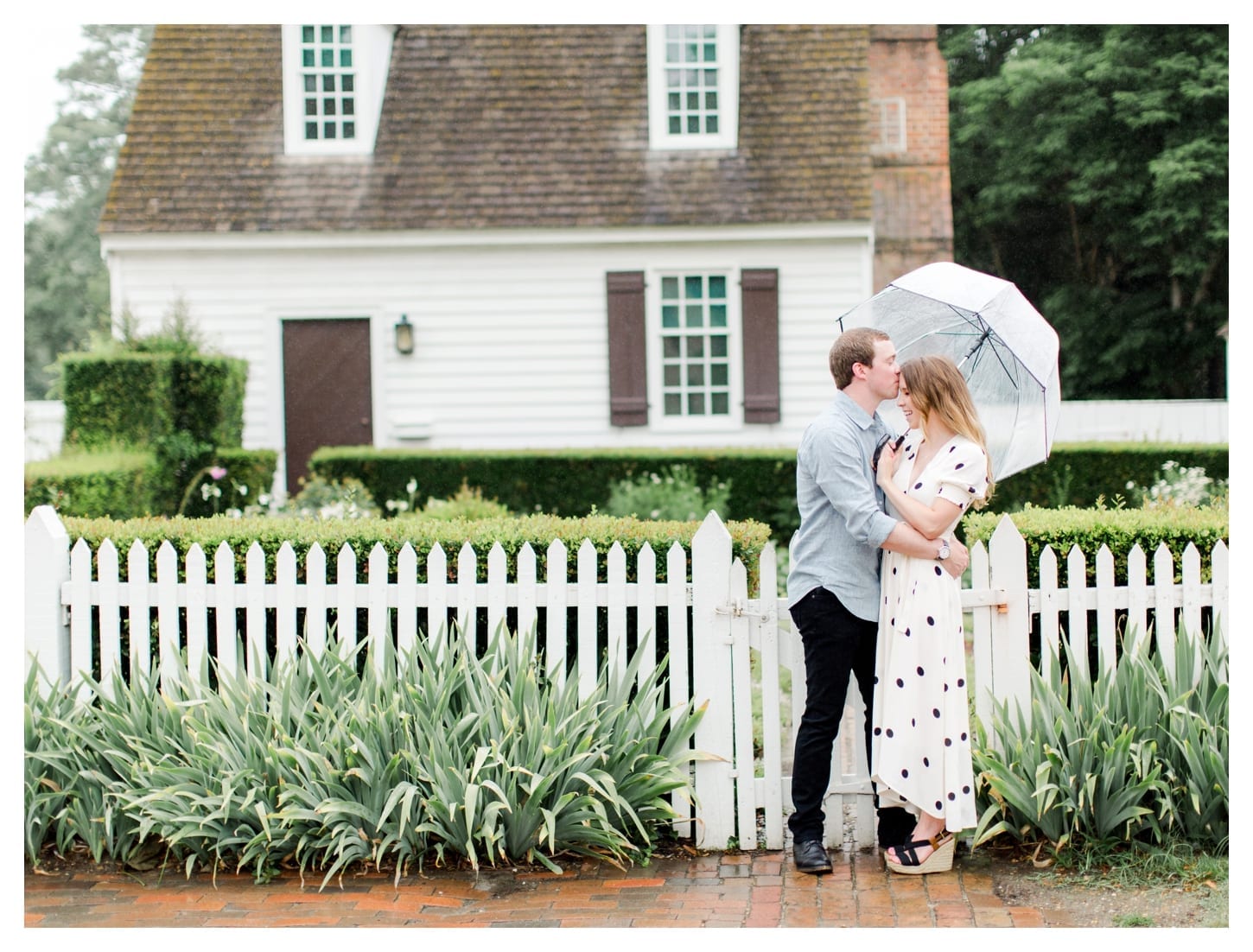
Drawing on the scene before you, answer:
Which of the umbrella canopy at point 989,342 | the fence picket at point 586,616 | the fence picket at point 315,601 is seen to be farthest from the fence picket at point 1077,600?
the fence picket at point 315,601

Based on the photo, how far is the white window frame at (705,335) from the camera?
14.0 metres

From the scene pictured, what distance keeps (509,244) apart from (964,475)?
10369mm

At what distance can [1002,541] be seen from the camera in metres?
4.55

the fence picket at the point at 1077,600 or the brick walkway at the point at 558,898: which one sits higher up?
the fence picket at the point at 1077,600

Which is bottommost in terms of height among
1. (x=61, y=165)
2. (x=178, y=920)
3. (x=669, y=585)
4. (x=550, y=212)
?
(x=178, y=920)

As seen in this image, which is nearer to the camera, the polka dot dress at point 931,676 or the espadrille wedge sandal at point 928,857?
the polka dot dress at point 931,676

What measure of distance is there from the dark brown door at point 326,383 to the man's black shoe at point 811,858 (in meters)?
10.6

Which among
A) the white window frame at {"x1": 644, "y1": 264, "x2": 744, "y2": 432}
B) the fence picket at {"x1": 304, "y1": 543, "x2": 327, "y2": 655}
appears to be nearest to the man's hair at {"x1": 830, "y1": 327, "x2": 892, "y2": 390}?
the fence picket at {"x1": 304, "y1": 543, "x2": 327, "y2": 655}

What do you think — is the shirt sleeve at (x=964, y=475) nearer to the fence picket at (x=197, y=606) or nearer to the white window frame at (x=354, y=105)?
the fence picket at (x=197, y=606)

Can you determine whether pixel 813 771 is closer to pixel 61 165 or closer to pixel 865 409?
pixel 865 409

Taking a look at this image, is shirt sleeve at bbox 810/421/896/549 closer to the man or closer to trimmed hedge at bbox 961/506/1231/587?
the man

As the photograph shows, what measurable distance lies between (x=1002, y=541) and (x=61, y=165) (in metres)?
28.5

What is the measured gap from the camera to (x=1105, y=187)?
27.0 m

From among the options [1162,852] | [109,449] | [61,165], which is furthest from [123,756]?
[61,165]
